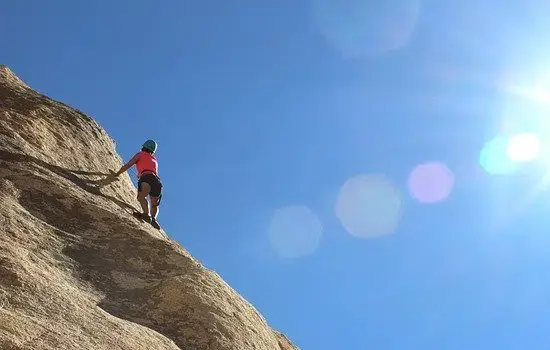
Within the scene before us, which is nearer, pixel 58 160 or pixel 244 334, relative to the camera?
pixel 244 334

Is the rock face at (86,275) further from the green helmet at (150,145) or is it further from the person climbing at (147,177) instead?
the green helmet at (150,145)

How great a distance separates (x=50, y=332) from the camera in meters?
7.74

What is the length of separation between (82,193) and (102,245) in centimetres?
228

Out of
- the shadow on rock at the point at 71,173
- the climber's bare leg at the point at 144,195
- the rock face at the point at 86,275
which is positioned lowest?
the rock face at the point at 86,275

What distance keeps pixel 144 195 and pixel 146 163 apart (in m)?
1.30

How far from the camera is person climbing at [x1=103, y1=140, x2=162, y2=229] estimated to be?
56.6ft

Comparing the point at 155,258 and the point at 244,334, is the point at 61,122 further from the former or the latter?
the point at 244,334

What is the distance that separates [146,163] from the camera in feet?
59.6

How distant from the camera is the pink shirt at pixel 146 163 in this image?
18062mm

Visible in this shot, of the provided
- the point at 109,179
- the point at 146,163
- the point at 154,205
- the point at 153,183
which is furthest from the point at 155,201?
the point at 109,179

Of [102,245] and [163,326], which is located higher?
[102,245]

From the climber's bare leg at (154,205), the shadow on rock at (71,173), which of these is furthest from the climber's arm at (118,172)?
the climber's bare leg at (154,205)

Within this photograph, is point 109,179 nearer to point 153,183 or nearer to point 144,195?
point 144,195

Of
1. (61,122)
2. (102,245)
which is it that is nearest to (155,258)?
(102,245)
